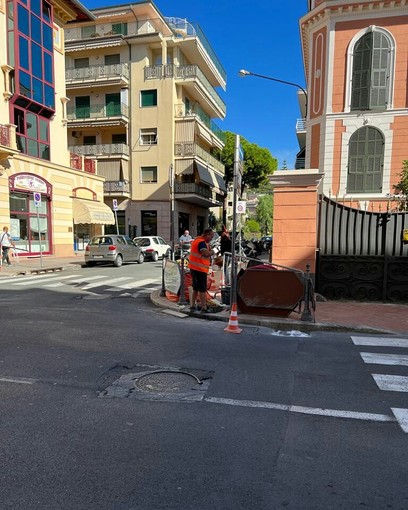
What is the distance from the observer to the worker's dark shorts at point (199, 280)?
776 cm

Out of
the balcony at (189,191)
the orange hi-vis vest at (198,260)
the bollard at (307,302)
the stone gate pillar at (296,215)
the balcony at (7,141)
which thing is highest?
the balcony at (7,141)

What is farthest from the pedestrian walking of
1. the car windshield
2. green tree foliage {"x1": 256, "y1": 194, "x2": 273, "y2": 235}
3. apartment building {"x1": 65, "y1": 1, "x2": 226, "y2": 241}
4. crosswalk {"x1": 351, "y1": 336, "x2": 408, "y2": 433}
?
green tree foliage {"x1": 256, "y1": 194, "x2": 273, "y2": 235}

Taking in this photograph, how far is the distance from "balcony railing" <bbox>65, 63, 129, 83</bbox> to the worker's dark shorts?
29190 millimetres

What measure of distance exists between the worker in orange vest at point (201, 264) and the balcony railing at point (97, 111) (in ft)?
91.1

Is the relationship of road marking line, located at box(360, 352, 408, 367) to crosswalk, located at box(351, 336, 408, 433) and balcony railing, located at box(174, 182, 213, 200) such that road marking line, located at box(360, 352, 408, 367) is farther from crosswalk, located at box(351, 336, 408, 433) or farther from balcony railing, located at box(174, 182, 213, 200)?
balcony railing, located at box(174, 182, 213, 200)

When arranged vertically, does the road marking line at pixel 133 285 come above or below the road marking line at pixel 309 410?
below

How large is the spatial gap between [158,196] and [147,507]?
31.4 meters

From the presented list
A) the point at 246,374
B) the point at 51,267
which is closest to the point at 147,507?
the point at 246,374

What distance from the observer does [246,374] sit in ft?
15.1

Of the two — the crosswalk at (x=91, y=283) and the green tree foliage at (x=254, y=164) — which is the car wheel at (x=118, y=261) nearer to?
the crosswalk at (x=91, y=283)

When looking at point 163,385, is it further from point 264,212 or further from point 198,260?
point 264,212

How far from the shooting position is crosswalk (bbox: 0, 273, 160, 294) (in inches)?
455

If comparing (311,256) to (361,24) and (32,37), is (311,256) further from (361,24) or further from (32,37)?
(32,37)

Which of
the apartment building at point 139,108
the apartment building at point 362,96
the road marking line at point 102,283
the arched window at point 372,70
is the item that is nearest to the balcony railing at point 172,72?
the apartment building at point 139,108
